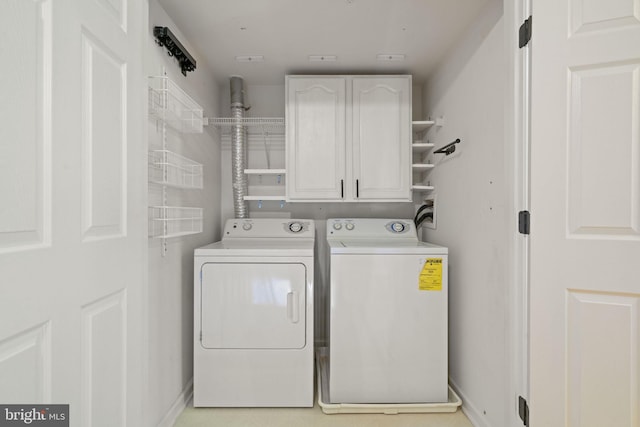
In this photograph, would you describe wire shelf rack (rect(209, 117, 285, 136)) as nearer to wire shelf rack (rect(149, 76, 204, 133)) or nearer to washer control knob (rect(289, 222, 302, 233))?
wire shelf rack (rect(149, 76, 204, 133))

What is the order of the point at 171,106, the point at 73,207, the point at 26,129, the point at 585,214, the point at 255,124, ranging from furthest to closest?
1. the point at 255,124
2. the point at 171,106
3. the point at 585,214
4. the point at 73,207
5. the point at 26,129

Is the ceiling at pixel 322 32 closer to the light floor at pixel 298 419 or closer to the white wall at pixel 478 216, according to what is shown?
the white wall at pixel 478 216

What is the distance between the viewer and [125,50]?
1097 millimetres

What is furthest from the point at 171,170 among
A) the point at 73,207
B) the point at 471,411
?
the point at 471,411

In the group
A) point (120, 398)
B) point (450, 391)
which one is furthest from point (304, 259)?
point (450, 391)

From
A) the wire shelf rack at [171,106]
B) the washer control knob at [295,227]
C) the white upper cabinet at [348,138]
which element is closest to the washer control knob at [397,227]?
the white upper cabinet at [348,138]

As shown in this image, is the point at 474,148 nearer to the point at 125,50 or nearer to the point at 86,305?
A: the point at 125,50

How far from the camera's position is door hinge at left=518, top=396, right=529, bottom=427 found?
1.18m

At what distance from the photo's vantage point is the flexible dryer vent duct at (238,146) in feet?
8.23

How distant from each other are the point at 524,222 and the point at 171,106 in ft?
5.76

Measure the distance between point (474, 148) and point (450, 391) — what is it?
1.60m

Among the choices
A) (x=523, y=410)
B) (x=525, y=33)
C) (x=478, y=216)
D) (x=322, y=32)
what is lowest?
(x=523, y=410)

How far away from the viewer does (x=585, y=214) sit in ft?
3.52

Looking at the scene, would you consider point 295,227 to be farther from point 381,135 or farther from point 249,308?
point 381,135
